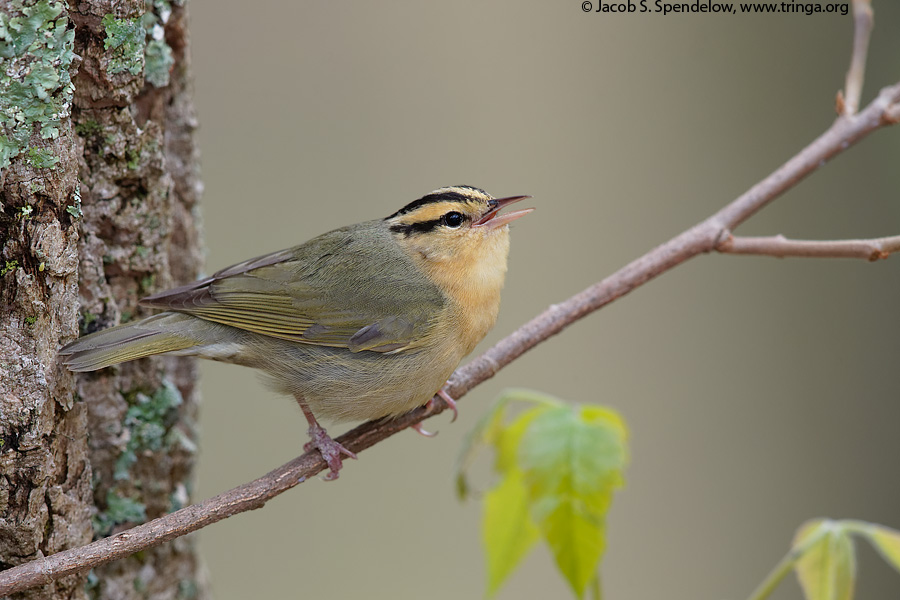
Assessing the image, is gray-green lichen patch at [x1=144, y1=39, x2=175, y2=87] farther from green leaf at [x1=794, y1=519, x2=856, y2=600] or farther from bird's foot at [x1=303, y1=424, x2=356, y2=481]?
green leaf at [x1=794, y1=519, x2=856, y2=600]

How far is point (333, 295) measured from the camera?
10.8 feet

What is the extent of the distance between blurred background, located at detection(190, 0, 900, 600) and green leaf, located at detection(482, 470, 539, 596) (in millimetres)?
3126

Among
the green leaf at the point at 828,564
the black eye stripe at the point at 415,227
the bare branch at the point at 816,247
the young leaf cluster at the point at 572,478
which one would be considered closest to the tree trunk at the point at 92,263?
the black eye stripe at the point at 415,227

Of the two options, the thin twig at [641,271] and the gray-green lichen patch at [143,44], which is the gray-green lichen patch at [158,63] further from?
the thin twig at [641,271]

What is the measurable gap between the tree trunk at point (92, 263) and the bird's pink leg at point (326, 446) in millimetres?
455

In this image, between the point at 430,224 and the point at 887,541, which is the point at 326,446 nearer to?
the point at 430,224

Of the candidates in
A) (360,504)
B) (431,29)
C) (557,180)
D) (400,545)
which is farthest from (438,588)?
(431,29)

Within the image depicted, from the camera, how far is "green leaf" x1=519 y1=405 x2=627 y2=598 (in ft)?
8.20

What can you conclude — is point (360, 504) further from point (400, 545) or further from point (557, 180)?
point (557, 180)

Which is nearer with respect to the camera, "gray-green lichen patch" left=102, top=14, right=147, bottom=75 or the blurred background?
"gray-green lichen patch" left=102, top=14, right=147, bottom=75

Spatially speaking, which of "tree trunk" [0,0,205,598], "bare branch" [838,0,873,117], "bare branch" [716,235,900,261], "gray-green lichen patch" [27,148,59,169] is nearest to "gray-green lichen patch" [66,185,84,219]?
"tree trunk" [0,0,205,598]

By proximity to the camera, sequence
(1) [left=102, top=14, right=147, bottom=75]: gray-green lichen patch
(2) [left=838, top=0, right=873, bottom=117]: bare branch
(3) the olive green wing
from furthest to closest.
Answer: (3) the olive green wing → (2) [left=838, top=0, right=873, bottom=117]: bare branch → (1) [left=102, top=14, right=147, bottom=75]: gray-green lichen patch

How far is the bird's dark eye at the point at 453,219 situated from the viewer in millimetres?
3414

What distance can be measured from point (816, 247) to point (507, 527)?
4.49 ft
